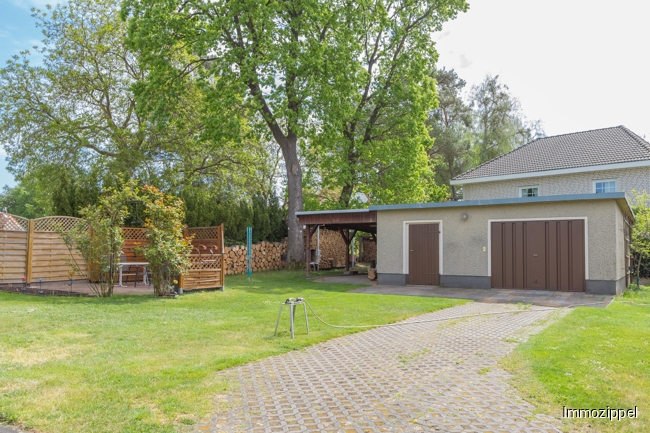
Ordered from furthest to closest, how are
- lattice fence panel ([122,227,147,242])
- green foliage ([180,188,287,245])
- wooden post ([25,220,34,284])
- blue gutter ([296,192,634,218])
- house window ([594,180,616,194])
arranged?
green foliage ([180,188,287,245]) → house window ([594,180,616,194]) → lattice fence panel ([122,227,147,242]) → wooden post ([25,220,34,284]) → blue gutter ([296,192,634,218])

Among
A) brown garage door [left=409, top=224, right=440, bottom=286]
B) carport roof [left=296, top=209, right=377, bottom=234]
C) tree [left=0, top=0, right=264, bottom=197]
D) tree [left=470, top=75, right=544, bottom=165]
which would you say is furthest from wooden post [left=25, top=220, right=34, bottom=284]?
tree [left=470, top=75, right=544, bottom=165]

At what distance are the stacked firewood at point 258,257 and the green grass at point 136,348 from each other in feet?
24.6

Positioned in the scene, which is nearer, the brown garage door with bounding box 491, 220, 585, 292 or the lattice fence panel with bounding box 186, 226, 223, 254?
the brown garage door with bounding box 491, 220, 585, 292

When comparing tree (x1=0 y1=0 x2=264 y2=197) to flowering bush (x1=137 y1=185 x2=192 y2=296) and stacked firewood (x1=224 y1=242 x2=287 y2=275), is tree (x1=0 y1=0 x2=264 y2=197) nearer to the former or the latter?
stacked firewood (x1=224 y1=242 x2=287 y2=275)

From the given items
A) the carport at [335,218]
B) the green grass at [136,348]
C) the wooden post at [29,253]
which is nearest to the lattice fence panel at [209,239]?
the green grass at [136,348]

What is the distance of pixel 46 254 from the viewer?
12.1 metres

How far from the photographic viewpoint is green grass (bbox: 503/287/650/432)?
141 inches

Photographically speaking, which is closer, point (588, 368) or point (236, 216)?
point (588, 368)

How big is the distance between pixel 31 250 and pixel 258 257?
9754 mm

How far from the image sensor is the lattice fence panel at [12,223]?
11.3 m

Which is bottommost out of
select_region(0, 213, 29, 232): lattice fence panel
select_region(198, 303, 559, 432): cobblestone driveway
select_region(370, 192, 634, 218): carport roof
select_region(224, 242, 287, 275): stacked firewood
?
select_region(198, 303, 559, 432): cobblestone driveway

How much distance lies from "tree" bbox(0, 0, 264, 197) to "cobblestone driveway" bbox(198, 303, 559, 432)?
14570 mm

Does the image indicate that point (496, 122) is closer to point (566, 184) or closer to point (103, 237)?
point (566, 184)

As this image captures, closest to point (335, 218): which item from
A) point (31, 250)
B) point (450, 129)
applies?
point (31, 250)
